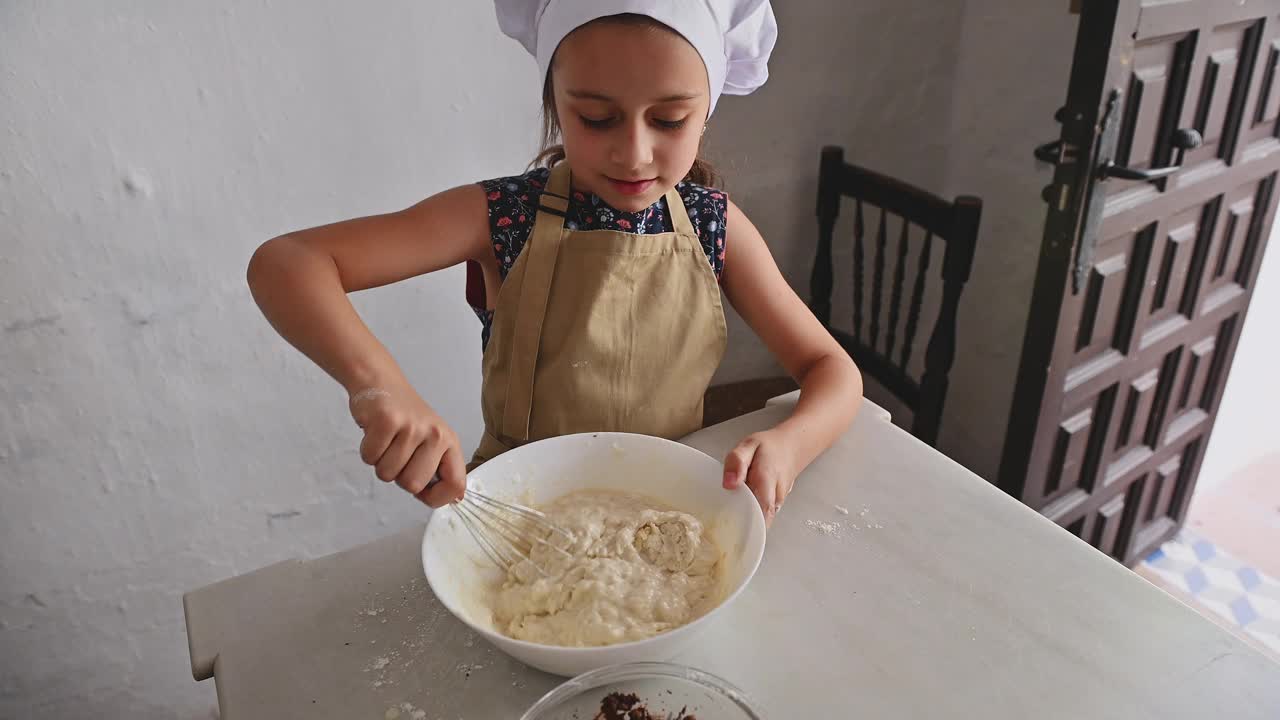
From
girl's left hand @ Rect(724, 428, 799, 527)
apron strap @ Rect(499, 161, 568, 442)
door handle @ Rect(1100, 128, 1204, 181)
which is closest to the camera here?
girl's left hand @ Rect(724, 428, 799, 527)

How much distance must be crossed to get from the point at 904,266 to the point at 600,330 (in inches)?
36.1

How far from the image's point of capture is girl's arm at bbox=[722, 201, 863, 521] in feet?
2.86

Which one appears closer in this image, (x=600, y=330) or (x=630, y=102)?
(x=630, y=102)

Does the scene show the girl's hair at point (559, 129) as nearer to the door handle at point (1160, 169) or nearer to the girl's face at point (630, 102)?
the girl's face at point (630, 102)

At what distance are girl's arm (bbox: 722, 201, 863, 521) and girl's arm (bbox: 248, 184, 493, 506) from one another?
31 centimetres

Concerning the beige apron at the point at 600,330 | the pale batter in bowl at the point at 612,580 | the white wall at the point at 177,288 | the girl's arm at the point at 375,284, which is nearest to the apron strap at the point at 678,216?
the beige apron at the point at 600,330

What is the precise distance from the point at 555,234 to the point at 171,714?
1281 millimetres

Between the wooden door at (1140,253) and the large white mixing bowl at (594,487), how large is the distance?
987 millimetres

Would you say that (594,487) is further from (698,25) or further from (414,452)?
(698,25)

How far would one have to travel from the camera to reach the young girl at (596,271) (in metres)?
0.83

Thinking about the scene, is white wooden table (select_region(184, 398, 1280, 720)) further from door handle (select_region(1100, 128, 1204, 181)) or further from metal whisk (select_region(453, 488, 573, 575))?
door handle (select_region(1100, 128, 1204, 181))

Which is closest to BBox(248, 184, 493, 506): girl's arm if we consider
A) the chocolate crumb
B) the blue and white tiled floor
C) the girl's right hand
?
the girl's right hand

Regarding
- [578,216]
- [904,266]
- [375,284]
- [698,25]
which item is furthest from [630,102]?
[904,266]

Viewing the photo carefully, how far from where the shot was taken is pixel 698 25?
33.6 inches
